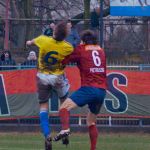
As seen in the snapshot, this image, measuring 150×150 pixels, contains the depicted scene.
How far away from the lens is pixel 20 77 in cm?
2261

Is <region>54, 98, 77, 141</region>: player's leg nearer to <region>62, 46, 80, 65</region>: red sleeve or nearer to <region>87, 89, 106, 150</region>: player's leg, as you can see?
<region>87, 89, 106, 150</region>: player's leg

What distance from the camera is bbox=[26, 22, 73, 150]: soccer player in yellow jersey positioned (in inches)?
635

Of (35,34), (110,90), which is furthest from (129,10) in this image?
(110,90)

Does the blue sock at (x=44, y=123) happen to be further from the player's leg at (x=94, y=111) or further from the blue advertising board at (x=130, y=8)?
the blue advertising board at (x=130, y=8)

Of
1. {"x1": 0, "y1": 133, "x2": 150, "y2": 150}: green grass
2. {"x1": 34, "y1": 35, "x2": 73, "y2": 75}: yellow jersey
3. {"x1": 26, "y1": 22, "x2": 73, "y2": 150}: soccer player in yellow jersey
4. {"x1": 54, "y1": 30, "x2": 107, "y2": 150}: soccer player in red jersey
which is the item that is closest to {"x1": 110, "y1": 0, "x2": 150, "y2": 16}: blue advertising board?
{"x1": 0, "y1": 133, "x2": 150, "y2": 150}: green grass

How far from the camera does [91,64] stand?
15.5 metres

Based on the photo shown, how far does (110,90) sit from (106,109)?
0.47 meters

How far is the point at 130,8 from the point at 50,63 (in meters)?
14.4

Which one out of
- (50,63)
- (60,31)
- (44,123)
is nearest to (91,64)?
(60,31)

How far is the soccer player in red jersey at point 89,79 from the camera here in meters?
15.4

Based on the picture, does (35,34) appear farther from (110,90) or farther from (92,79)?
(92,79)

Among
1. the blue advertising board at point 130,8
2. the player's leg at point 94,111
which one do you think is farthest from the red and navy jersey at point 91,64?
→ the blue advertising board at point 130,8

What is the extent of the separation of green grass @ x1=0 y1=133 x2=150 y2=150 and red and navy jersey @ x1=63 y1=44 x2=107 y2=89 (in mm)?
2425

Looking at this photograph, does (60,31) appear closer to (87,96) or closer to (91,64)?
(91,64)
